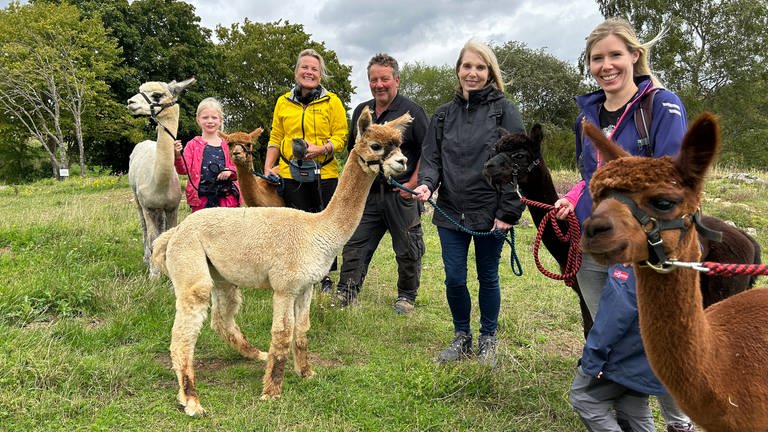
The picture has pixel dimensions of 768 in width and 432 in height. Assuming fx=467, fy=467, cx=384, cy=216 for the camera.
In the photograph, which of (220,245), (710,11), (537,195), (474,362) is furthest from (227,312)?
(710,11)

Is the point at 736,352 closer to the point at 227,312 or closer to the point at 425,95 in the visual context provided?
the point at 227,312

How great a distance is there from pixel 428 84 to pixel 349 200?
46.7 metres

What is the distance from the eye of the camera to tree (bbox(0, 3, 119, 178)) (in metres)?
21.6

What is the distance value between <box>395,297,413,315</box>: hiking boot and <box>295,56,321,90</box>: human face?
2402mm

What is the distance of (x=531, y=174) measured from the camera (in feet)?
11.0

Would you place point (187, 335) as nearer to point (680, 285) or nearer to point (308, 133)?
point (308, 133)

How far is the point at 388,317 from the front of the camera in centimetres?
465

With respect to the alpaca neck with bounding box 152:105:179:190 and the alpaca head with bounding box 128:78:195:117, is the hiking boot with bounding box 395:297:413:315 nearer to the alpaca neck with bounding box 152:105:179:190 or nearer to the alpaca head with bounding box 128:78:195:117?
the alpaca neck with bounding box 152:105:179:190

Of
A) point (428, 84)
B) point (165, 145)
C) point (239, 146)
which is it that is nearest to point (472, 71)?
point (239, 146)

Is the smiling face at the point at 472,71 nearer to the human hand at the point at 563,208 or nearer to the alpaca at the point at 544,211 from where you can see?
the alpaca at the point at 544,211

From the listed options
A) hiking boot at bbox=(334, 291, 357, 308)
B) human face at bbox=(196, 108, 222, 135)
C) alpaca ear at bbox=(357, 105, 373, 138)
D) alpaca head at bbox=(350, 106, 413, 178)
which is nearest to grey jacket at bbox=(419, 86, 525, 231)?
alpaca head at bbox=(350, 106, 413, 178)

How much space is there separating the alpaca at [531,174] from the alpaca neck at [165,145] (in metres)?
3.47

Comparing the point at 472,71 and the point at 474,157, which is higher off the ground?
the point at 472,71

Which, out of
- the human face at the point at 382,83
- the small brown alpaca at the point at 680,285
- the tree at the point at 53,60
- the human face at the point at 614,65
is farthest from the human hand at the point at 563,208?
the tree at the point at 53,60
